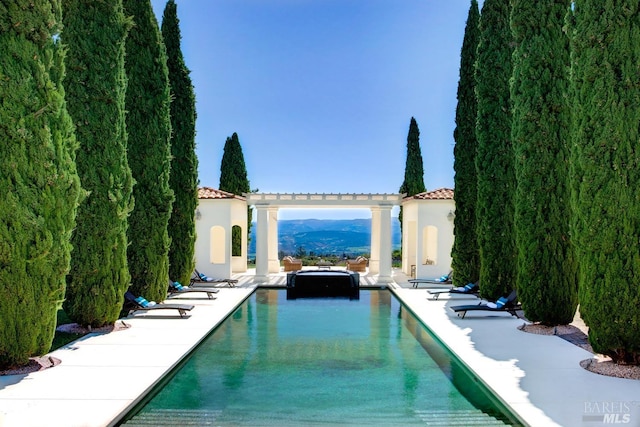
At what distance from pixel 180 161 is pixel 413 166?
59.6 feet

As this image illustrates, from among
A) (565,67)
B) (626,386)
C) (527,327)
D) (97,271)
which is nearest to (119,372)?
(97,271)

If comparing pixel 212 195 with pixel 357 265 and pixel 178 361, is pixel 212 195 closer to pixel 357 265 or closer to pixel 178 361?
pixel 357 265

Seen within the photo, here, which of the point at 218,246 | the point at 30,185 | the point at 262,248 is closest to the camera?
the point at 30,185

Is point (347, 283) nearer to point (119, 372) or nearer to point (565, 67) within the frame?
point (565, 67)

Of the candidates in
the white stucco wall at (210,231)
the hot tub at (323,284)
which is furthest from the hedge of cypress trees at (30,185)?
the white stucco wall at (210,231)

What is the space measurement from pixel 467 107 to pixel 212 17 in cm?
1310

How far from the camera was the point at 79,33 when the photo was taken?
12.3 metres

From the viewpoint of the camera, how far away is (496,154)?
55.3 ft

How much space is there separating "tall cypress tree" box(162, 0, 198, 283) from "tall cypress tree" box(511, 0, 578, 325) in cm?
1214

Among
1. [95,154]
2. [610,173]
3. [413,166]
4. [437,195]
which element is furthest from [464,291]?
[413,166]

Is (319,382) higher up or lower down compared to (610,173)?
lower down

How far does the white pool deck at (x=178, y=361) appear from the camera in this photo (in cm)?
702

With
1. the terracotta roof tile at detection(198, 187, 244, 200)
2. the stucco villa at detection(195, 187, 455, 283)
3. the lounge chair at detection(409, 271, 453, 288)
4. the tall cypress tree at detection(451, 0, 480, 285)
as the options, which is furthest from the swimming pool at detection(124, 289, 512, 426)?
the terracotta roof tile at detection(198, 187, 244, 200)

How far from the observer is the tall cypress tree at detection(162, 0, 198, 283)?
20.1 m
